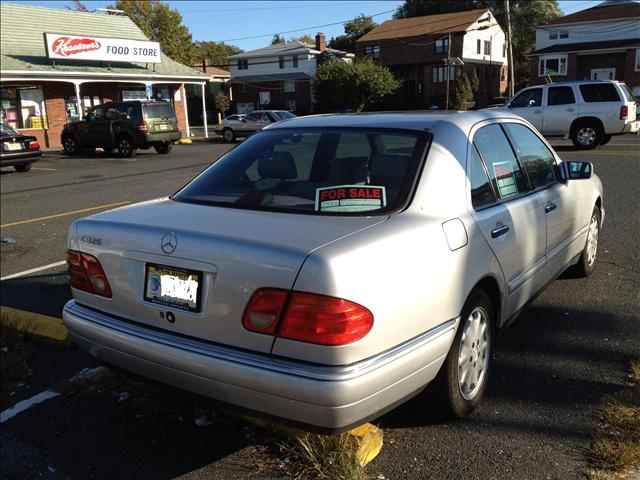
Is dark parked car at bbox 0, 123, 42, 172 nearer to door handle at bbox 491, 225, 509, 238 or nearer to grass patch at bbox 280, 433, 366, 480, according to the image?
grass patch at bbox 280, 433, 366, 480

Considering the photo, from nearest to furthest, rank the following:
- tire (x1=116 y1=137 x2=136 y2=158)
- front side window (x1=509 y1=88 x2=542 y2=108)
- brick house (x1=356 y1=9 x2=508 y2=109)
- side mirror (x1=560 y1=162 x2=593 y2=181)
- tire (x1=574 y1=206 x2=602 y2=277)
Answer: side mirror (x1=560 y1=162 x2=593 y2=181), tire (x1=574 y1=206 x2=602 y2=277), front side window (x1=509 y1=88 x2=542 y2=108), tire (x1=116 y1=137 x2=136 y2=158), brick house (x1=356 y1=9 x2=508 y2=109)

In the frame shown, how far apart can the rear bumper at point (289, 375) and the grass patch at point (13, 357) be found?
150cm

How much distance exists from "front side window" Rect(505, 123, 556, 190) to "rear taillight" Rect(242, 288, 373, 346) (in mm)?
2153

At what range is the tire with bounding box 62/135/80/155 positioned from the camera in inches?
898

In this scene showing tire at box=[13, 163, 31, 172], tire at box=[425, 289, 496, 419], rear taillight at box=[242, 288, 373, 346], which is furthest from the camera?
tire at box=[13, 163, 31, 172]

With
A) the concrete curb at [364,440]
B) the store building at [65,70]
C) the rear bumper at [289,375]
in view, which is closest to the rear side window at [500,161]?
the rear bumper at [289,375]

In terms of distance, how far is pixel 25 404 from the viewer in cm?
363

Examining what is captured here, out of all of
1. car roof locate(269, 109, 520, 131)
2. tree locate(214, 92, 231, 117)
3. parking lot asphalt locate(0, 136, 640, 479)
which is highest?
tree locate(214, 92, 231, 117)

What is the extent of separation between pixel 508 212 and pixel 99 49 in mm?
27316

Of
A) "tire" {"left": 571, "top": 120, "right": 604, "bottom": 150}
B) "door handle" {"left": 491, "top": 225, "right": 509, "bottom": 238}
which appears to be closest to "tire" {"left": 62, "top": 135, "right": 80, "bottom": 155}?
"tire" {"left": 571, "top": 120, "right": 604, "bottom": 150}

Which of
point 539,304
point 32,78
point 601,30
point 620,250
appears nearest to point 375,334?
point 539,304

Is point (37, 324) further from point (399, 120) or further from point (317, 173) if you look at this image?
point (399, 120)

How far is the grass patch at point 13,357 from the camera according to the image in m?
3.92

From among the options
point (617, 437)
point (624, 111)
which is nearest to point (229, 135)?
point (624, 111)
